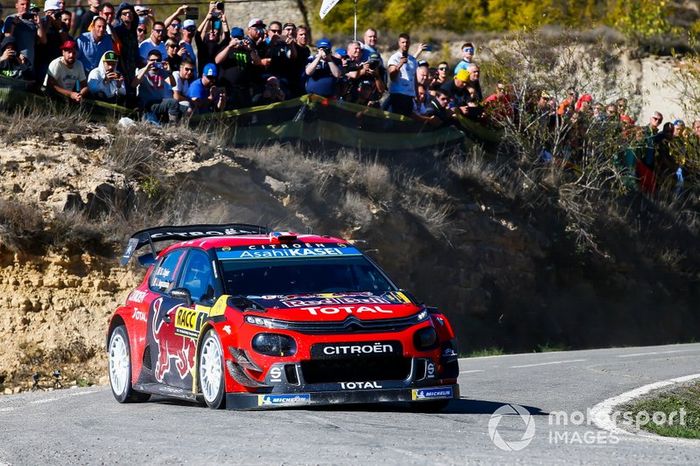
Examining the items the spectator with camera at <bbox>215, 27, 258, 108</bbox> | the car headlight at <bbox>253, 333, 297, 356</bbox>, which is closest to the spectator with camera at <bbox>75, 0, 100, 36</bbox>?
the spectator with camera at <bbox>215, 27, 258, 108</bbox>

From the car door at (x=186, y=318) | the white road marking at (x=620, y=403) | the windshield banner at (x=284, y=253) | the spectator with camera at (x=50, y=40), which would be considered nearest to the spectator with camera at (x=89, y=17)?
the spectator with camera at (x=50, y=40)

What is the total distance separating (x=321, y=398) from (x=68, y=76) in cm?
972

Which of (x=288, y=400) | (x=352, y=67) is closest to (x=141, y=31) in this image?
(x=352, y=67)

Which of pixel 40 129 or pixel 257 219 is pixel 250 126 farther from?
pixel 40 129

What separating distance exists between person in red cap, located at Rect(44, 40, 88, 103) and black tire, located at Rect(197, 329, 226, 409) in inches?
329

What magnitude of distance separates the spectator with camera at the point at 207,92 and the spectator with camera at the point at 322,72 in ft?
5.45

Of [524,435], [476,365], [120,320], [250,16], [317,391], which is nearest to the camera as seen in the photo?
[524,435]

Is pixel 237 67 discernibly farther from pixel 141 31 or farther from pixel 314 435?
pixel 314 435

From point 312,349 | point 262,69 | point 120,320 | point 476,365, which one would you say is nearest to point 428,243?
point 262,69

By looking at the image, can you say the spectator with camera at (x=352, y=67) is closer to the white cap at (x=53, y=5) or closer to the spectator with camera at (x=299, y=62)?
the spectator with camera at (x=299, y=62)

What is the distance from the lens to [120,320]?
40.3 ft

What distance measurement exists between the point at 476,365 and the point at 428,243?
6784 mm

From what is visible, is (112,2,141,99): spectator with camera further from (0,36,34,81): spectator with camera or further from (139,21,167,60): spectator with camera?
(0,36,34,81): spectator with camera

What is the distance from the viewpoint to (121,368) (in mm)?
12047
